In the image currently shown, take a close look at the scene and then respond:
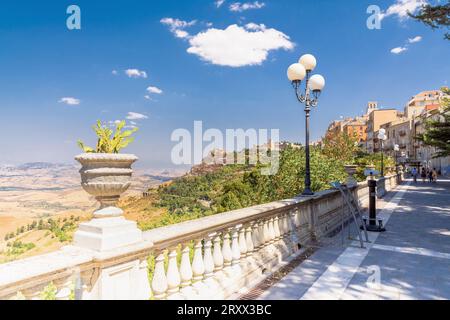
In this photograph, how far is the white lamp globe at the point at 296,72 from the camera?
718cm

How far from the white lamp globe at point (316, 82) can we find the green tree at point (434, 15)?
21.2ft

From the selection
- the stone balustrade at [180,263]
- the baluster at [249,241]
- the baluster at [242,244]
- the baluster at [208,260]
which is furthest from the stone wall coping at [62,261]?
the baluster at [249,241]

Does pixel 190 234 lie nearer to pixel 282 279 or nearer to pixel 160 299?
pixel 160 299

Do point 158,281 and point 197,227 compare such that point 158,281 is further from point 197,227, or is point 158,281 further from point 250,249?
point 250,249

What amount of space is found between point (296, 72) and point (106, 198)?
5.90 m

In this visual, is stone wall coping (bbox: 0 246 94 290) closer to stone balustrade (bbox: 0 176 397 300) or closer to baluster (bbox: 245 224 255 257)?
stone balustrade (bbox: 0 176 397 300)

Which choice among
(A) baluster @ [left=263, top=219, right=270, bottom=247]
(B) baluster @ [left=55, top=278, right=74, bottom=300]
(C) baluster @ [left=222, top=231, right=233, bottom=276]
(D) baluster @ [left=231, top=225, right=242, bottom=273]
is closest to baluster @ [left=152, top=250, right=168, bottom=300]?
(B) baluster @ [left=55, top=278, right=74, bottom=300]

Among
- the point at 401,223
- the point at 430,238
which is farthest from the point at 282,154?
the point at 430,238

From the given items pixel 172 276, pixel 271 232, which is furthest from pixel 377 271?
pixel 172 276

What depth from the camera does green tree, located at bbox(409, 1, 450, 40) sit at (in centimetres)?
1043

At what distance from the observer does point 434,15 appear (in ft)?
34.9

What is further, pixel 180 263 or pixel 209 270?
pixel 209 270

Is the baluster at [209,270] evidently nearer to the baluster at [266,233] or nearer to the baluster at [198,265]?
the baluster at [198,265]
